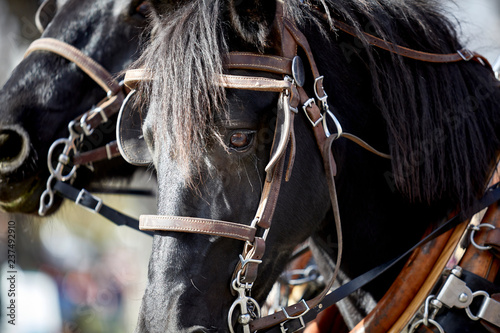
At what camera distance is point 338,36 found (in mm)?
1901

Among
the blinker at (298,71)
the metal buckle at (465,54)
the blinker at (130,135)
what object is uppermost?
the blinker at (298,71)

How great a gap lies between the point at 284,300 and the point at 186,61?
6.27ft

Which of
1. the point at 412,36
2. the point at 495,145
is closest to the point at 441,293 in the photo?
the point at 495,145

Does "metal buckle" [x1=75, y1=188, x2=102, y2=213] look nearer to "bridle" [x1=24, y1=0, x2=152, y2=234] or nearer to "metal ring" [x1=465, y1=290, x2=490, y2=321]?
"bridle" [x1=24, y1=0, x2=152, y2=234]

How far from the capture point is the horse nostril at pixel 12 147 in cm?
262

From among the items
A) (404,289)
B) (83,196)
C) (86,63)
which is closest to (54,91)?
(86,63)

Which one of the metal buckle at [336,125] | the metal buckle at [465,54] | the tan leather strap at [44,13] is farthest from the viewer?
the tan leather strap at [44,13]

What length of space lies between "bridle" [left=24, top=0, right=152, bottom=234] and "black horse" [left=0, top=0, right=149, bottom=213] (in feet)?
0.15

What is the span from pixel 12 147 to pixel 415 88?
6.75 ft

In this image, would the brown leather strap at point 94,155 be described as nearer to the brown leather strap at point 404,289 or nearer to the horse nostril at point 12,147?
the horse nostril at point 12,147

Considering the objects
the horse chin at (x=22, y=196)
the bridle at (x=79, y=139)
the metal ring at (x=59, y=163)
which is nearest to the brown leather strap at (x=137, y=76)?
the bridle at (x=79, y=139)

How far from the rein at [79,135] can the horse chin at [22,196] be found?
0.06 m

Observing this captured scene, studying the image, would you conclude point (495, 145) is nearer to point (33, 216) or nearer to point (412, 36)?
point (412, 36)

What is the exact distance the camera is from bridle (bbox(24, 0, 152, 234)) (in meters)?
2.67
